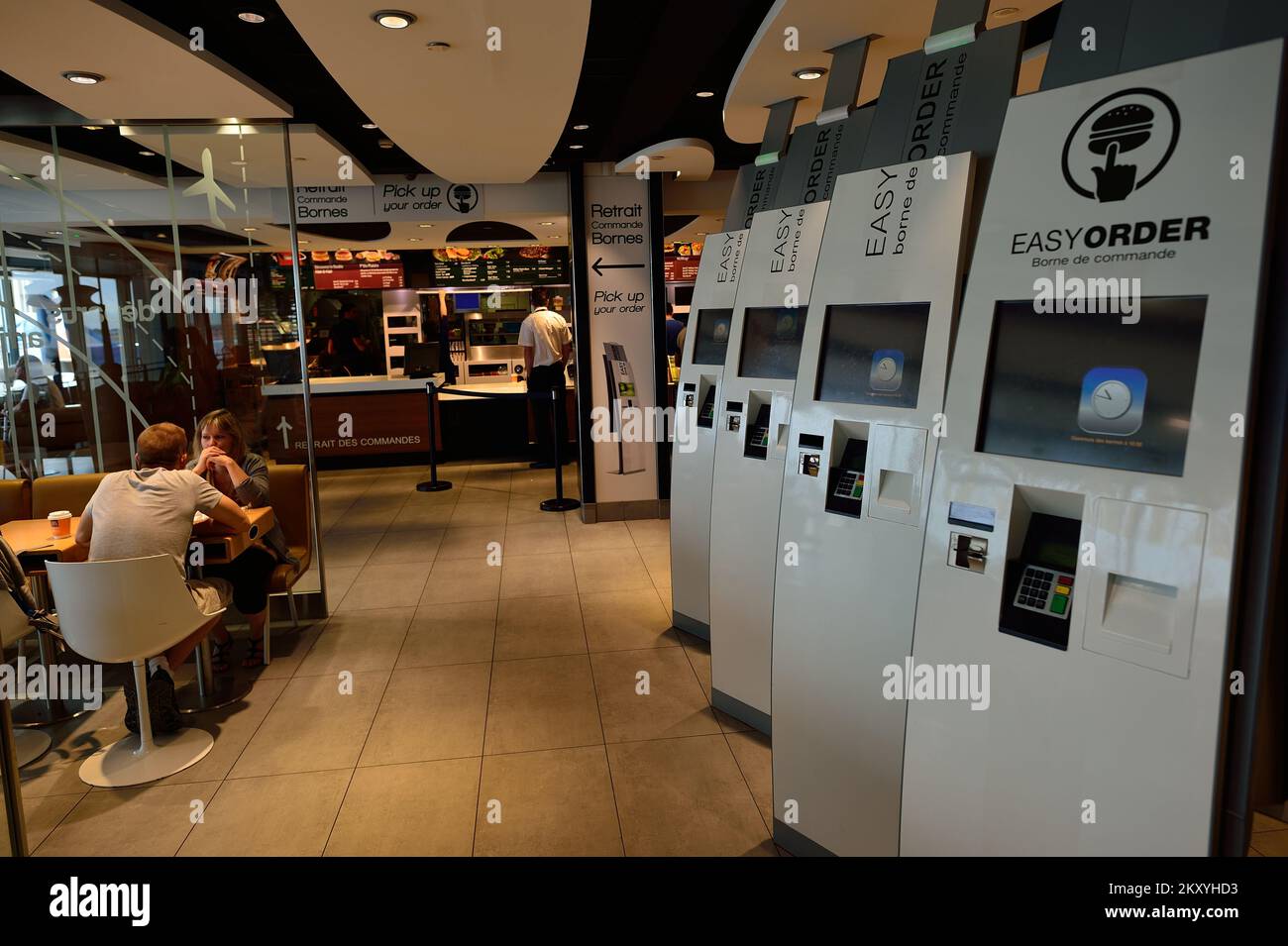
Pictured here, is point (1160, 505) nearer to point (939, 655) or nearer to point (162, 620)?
point (939, 655)

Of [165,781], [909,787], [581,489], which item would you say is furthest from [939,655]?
[581,489]

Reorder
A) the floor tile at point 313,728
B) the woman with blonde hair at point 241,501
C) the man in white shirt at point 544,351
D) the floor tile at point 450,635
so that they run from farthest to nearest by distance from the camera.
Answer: the man in white shirt at point 544,351
the floor tile at point 450,635
the woman with blonde hair at point 241,501
the floor tile at point 313,728

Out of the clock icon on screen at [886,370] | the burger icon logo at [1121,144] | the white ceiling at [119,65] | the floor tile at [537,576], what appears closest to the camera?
the burger icon logo at [1121,144]

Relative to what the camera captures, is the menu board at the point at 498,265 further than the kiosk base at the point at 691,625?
Yes

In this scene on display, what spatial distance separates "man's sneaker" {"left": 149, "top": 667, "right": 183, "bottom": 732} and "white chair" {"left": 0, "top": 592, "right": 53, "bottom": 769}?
502mm

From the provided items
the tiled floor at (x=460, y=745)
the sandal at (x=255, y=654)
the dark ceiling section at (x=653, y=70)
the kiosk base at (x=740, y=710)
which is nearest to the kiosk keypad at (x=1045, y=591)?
the tiled floor at (x=460, y=745)

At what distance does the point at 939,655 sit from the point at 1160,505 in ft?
2.15

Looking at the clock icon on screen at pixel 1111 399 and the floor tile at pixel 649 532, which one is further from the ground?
the clock icon on screen at pixel 1111 399

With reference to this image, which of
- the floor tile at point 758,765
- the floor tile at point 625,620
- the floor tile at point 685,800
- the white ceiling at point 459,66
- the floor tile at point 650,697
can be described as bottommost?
the floor tile at point 685,800

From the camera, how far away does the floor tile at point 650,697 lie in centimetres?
379

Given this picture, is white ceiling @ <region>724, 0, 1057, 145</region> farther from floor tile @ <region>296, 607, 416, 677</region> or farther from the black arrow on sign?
A: floor tile @ <region>296, 607, 416, 677</region>

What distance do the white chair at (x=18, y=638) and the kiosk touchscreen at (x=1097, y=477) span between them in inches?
133

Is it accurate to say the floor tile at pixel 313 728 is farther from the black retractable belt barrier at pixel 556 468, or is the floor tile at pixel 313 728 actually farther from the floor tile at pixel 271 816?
the black retractable belt barrier at pixel 556 468
